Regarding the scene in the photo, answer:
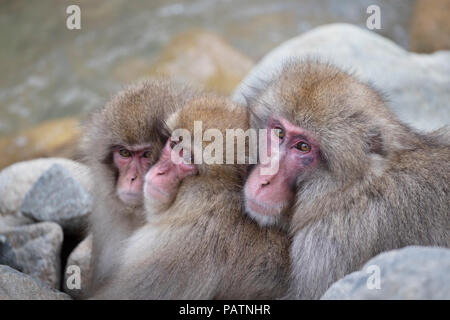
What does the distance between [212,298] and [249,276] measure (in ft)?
0.74

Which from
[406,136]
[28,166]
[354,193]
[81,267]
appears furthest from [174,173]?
[28,166]

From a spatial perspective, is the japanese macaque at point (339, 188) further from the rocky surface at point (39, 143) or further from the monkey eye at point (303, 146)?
the rocky surface at point (39, 143)

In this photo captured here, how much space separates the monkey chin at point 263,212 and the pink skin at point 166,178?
1.22 feet

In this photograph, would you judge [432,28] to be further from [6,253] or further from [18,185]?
[6,253]

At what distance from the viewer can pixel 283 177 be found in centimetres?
337

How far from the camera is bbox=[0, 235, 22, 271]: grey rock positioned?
4266mm

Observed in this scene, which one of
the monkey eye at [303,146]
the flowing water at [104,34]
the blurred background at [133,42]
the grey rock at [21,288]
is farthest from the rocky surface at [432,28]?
the grey rock at [21,288]

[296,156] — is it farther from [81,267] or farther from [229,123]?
[81,267]

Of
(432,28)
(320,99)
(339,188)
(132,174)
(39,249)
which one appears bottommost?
(39,249)

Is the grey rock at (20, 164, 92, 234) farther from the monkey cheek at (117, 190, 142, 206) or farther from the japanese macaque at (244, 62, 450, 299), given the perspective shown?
the japanese macaque at (244, 62, 450, 299)

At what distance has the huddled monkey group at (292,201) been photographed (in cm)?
330

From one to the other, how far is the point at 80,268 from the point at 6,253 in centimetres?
62

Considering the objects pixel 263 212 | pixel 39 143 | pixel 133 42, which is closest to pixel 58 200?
pixel 263 212

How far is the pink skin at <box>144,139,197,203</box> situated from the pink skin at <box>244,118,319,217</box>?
37cm
